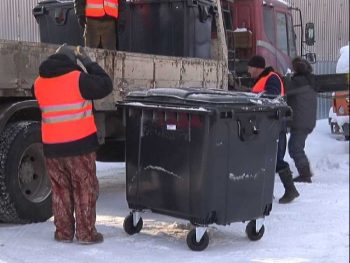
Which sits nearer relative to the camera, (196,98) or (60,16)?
(196,98)

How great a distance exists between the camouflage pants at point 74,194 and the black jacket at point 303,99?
11.2 ft

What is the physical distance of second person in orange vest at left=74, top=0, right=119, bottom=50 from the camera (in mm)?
7773

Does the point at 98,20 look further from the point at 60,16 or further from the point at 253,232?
the point at 253,232

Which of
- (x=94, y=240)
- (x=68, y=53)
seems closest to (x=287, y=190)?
(x=94, y=240)

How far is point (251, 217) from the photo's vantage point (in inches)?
212

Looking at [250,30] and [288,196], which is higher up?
[250,30]

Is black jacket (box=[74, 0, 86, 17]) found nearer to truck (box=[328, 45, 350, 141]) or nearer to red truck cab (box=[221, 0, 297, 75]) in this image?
red truck cab (box=[221, 0, 297, 75])

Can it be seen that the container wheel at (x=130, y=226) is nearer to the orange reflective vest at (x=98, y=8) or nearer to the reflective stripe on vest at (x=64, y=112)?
the reflective stripe on vest at (x=64, y=112)

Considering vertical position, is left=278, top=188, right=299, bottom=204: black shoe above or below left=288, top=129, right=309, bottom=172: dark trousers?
below

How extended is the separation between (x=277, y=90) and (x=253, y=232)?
223 centimetres

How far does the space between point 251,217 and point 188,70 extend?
2.53 m

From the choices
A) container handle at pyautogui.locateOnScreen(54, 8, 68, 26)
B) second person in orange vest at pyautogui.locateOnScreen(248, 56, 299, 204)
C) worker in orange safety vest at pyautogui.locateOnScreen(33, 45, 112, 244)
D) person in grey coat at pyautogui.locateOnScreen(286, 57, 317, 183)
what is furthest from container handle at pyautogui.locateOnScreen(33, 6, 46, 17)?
worker in orange safety vest at pyautogui.locateOnScreen(33, 45, 112, 244)

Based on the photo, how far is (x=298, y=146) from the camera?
27.1ft

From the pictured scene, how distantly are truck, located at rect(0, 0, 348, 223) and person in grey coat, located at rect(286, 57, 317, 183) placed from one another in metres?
0.23
